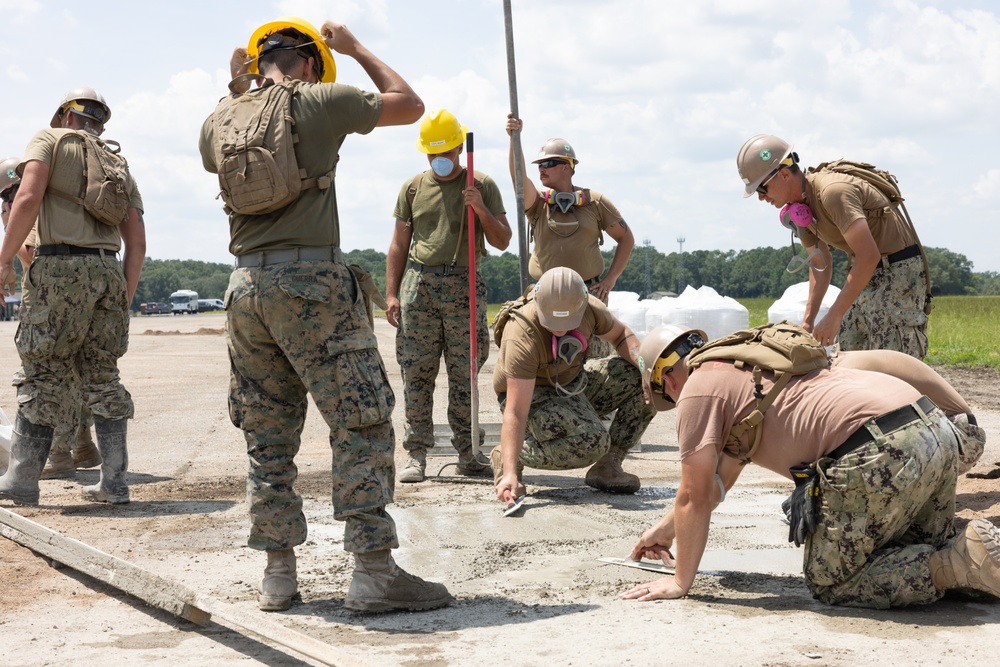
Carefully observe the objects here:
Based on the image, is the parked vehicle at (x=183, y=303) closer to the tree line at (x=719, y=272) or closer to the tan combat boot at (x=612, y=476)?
the tree line at (x=719, y=272)

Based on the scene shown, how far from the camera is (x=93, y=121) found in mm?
6465

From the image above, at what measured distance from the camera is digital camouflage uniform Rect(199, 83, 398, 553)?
4062mm

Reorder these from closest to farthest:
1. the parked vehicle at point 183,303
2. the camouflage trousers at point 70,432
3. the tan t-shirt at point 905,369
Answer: the tan t-shirt at point 905,369 < the camouflage trousers at point 70,432 < the parked vehicle at point 183,303

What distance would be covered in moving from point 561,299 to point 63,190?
2967 mm

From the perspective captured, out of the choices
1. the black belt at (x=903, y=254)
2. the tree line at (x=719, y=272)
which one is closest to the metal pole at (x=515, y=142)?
the black belt at (x=903, y=254)

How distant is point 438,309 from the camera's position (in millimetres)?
7199

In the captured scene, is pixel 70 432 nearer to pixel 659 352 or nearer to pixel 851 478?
pixel 659 352

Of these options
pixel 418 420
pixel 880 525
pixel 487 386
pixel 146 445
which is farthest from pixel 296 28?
pixel 487 386

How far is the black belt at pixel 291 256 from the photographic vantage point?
4.10 meters

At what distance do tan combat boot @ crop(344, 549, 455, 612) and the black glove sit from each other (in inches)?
56.8

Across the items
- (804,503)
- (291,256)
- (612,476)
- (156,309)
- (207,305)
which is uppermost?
(207,305)

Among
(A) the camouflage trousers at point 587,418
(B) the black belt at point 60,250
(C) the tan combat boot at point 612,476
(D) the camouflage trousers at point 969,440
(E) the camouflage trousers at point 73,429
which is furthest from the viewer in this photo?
(E) the camouflage trousers at point 73,429

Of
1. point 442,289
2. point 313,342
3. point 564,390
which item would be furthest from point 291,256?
point 442,289

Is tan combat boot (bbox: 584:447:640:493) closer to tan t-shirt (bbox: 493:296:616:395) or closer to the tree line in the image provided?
tan t-shirt (bbox: 493:296:616:395)
